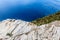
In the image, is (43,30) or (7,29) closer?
(43,30)

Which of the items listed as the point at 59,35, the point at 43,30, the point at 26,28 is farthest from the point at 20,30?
the point at 59,35

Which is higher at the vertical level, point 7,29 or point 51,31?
point 7,29

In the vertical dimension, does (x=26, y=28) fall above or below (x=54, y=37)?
above

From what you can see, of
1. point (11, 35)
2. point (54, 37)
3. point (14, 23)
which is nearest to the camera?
point (54, 37)

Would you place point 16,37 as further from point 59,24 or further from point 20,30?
point 59,24

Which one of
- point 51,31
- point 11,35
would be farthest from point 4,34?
point 51,31

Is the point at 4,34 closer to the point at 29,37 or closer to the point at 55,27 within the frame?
the point at 29,37

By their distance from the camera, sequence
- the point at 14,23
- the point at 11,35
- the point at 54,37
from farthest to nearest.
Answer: the point at 14,23
the point at 11,35
the point at 54,37
